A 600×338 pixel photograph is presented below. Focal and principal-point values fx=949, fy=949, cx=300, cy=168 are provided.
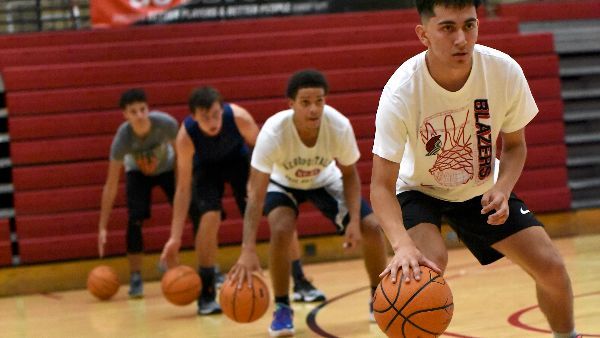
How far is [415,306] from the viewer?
3.40 meters

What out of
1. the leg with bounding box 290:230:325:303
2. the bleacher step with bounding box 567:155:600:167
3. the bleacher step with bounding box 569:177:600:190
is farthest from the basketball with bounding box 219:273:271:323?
the bleacher step with bounding box 567:155:600:167

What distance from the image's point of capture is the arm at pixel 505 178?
349 cm

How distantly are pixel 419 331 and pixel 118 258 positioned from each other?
5858 mm

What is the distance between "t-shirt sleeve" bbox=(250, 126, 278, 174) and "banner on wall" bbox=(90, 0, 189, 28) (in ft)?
15.6

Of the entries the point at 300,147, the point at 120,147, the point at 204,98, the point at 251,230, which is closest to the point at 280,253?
the point at 251,230

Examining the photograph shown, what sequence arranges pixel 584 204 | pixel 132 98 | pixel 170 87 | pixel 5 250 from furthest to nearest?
pixel 584 204 → pixel 170 87 → pixel 5 250 → pixel 132 98

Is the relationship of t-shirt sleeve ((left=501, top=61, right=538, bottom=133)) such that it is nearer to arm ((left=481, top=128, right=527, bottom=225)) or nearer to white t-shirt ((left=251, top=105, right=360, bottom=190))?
arm ((left=481, top=128, right=527, bottom=225))

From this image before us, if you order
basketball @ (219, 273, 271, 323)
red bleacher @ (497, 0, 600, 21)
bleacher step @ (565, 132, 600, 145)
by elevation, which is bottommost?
basketball @ (219, 273, 271, 323)

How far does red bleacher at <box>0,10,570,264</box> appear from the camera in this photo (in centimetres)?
907

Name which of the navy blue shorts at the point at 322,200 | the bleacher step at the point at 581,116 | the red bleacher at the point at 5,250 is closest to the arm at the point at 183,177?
the navy blue shorts at the point at 322,200

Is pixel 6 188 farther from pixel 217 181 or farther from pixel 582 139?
pixel 582 139

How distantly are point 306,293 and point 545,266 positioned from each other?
3345 mm

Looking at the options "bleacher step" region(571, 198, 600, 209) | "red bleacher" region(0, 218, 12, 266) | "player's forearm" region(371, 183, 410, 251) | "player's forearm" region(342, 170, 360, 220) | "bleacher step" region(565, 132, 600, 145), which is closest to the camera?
"player's forearm" region(371, 183, 410, 251)

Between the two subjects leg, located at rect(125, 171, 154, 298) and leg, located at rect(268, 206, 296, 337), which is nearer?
leg, located at rect(268, 206, 296, 337)
